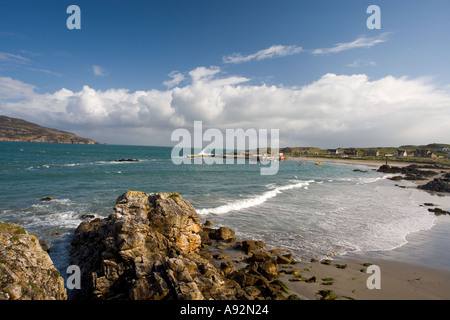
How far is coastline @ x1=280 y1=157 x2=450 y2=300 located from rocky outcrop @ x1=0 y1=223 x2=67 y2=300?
31.5 ft

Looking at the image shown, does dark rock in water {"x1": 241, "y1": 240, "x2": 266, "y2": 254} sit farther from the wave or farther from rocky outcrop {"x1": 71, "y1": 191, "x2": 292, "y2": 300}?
the wave

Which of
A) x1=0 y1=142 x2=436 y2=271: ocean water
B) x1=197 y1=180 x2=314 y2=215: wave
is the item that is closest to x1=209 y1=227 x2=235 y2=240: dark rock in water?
x1=0 y1=142 x2=436 y2=271: ocean water

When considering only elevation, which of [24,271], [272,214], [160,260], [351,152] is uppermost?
[351,152]

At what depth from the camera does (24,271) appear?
21.9 feet

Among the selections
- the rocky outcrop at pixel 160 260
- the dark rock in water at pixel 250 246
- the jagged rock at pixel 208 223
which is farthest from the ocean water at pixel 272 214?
the rocky outcrop at pixel 160 260

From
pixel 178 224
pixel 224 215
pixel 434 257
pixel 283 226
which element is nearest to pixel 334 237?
pixel 283 226

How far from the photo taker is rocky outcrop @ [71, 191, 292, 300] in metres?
8.59

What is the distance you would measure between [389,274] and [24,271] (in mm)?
16243

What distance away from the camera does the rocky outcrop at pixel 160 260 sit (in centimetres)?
859

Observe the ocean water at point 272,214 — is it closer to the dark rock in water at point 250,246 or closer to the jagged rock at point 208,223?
the jagged rock at point 208,223

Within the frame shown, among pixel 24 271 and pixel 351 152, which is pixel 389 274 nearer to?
pixel 24 271

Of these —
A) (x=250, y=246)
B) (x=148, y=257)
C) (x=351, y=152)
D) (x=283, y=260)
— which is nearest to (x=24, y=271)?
(x=148, y=257)

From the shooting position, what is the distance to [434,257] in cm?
1405

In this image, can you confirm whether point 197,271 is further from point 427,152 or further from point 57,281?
point 427,152
